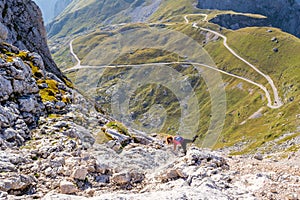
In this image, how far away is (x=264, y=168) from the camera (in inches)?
812

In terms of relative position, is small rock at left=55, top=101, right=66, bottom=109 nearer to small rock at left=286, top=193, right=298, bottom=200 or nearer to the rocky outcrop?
the rocky outcrop

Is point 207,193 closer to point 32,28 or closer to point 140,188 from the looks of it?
point 140,188

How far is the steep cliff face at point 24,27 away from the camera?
135 ft

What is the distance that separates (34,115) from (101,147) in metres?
6.40

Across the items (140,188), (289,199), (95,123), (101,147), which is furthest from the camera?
(95,123)

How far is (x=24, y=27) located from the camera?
149 feet

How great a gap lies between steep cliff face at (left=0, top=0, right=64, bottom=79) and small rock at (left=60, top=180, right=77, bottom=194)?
26032 millimetres

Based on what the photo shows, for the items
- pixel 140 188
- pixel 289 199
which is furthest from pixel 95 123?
pixel 289 199

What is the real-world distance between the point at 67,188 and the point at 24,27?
34.2 m

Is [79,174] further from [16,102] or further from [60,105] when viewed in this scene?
[60,105]

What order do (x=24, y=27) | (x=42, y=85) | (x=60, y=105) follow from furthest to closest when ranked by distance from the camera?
(x=24, y=27), (x=42, y=85), (x=60, y=105)

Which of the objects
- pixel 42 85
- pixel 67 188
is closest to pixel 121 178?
pixel 67 188

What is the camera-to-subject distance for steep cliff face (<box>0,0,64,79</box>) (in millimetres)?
41188

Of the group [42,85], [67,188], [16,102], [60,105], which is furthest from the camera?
[42,85]
